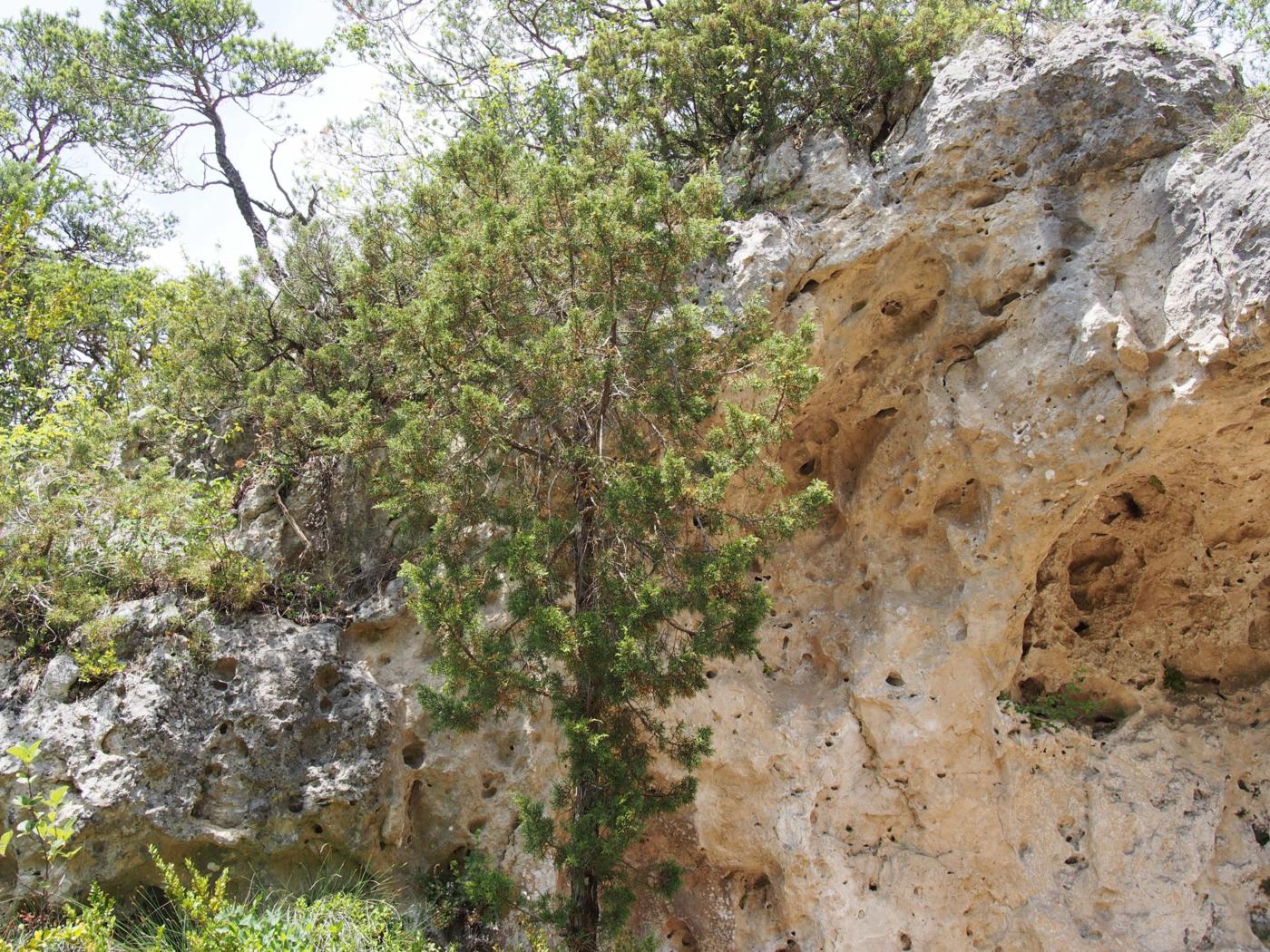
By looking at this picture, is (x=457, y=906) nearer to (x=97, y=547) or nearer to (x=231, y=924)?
(x=231, y=924)

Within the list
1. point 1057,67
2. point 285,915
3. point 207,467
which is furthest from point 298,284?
point 1057,67

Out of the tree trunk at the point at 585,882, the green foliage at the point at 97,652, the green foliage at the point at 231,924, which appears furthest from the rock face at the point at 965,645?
the tree trunk at the point at 585,882

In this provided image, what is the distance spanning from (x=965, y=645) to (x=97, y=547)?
653cm

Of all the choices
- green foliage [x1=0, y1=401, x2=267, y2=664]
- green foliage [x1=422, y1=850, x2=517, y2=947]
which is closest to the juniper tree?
green foliage [x1=422, y1=850, x2=517, y2=947]

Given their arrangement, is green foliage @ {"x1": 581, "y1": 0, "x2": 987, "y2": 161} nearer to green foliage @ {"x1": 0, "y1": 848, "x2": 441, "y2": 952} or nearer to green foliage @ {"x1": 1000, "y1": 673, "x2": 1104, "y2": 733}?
green foliage @ {"x1": 1000, "y1": 673, "x2": 1104, "y2": 733}

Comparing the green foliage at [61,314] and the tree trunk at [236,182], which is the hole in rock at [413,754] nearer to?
the green foliage at [61,314]

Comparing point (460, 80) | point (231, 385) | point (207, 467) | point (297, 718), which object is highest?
point (460, 80)

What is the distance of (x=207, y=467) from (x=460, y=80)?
19.0 feet

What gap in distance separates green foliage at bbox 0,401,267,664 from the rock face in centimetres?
51

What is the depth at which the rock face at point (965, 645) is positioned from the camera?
20.1 ft

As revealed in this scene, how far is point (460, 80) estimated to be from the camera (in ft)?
37.2

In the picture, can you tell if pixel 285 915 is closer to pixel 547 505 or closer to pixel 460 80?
pixel 547 505

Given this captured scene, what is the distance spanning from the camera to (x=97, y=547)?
6941 mm

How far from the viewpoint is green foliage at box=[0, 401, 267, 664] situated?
6566 mm
